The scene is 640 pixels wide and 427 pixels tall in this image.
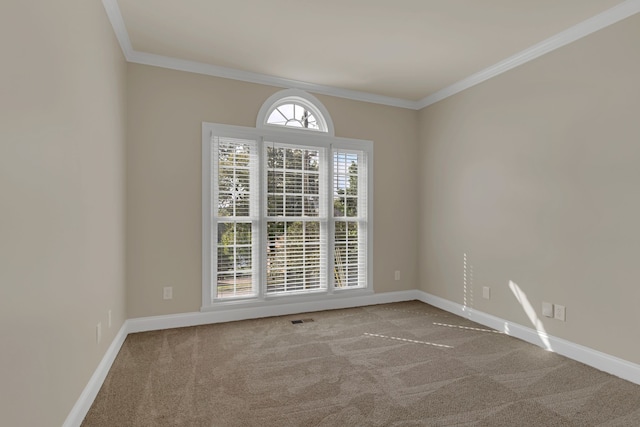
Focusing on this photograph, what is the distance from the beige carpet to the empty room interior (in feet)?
0.07

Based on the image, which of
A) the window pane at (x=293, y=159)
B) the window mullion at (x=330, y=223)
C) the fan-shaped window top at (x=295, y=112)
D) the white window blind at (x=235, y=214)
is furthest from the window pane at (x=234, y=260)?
the fan-shaped window top at (x=295, y=112)

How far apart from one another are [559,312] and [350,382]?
198cm

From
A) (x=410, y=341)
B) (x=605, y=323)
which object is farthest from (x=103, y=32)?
(x=605, y=323)

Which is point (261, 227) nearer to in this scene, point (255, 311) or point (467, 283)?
point (255, 311)

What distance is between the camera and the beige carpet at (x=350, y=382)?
1.99 meters

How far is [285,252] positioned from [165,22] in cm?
253

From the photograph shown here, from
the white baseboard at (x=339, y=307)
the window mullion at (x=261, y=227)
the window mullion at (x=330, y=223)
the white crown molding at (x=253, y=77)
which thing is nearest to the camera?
the white baseboard at (x=339, y=307)

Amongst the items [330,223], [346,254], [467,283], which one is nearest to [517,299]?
[467,283]

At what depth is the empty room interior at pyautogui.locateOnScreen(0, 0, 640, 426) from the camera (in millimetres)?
1699

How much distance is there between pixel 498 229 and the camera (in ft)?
11.6

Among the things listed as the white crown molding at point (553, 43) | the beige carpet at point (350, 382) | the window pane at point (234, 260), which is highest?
the white crown molding at point (553, 43)

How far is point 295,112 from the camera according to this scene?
4.10 m

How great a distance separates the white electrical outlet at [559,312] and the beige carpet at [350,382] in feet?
1.06

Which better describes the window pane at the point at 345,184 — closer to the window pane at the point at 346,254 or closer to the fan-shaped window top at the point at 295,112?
the window pane at the point at 346,254
